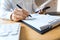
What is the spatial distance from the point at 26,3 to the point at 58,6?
1.01m

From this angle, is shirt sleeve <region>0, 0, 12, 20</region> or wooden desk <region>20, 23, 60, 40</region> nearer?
wooden desk <region>20, 23, 60, 40</region>

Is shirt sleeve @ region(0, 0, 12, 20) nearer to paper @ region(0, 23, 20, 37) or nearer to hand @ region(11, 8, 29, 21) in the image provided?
hand @ region(11, 8, 29, 21)

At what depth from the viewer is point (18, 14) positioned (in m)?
0.95

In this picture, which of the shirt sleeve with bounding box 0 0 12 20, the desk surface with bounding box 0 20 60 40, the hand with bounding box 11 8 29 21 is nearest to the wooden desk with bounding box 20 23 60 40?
the desk surface with bounding box 0 20 60 40

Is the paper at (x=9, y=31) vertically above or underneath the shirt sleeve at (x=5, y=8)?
underneath

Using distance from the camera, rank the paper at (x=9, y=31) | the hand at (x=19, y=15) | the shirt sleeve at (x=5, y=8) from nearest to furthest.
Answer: the paper at (x=9, y=31)
the hand at (x=19, y=15)
the shirt sleeve at (x=5, y=8)

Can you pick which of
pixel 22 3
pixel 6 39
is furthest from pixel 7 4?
pixel 6 39

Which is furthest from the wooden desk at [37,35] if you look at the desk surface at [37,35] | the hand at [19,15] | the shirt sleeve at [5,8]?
the shirt sleeve at [5,8]

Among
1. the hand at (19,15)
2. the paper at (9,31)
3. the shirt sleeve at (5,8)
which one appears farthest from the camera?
the shirt sleeve at (5,8)

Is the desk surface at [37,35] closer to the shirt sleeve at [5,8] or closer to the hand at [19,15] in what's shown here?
the hand at [19,15]

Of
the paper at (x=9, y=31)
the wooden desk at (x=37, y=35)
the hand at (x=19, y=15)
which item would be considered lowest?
the wooden desk at (x=37, y=35)

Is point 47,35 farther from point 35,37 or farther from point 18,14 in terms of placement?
point 18,14

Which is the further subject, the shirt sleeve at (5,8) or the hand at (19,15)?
the shirt sleeve at (5,8)

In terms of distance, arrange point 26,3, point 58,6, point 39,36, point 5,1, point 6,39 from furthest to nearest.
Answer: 1. point 58,6
2. point 26,3
3. point 5,1
4. point 39,36
5. point 6,39
